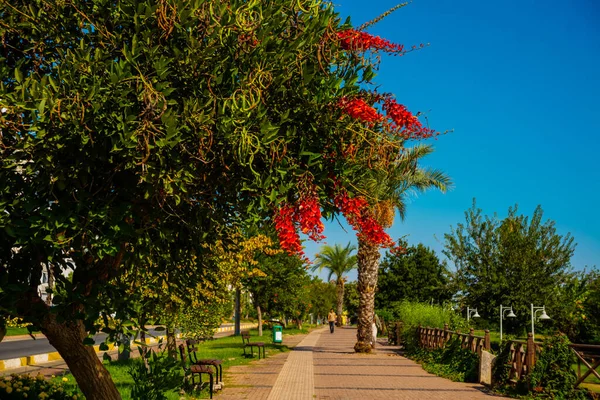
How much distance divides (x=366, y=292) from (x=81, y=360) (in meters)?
21.2

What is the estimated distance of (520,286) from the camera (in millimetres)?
29359

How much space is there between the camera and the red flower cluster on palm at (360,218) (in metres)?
5.54

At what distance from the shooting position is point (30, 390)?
9.13 metres

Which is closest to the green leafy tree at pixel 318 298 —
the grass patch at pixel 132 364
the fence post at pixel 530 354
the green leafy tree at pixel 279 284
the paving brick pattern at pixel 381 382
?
the green leafy tree at pixel 279 284

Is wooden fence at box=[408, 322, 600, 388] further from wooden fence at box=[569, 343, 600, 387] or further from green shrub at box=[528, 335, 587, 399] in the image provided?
green shrub at box=[528, 335, 587, 399]

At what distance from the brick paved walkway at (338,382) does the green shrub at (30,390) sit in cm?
396

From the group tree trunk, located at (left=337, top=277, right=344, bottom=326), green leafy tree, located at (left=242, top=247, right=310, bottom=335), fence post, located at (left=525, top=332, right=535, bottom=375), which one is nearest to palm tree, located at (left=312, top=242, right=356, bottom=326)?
tree trunk, located at (left=337, top=277, right=344, bottom=326)

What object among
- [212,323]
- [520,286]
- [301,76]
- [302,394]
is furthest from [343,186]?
[520,286]

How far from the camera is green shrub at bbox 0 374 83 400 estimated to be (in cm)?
863

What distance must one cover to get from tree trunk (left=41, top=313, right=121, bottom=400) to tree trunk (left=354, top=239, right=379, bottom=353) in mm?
20304

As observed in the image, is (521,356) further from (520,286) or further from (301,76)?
(520,286)

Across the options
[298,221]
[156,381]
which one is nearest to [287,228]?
[298,221]

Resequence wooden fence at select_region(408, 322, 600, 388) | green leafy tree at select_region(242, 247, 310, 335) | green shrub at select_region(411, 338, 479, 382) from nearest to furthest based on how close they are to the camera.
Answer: wooden fence at select_region(408, 322, 600, 388) < green shrub at select_region(411, 338, 479, 382) < green leafy tree at select_region(242, 247, 310, 335)

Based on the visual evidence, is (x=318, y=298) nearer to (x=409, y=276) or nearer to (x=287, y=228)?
(x=409, y=276)
